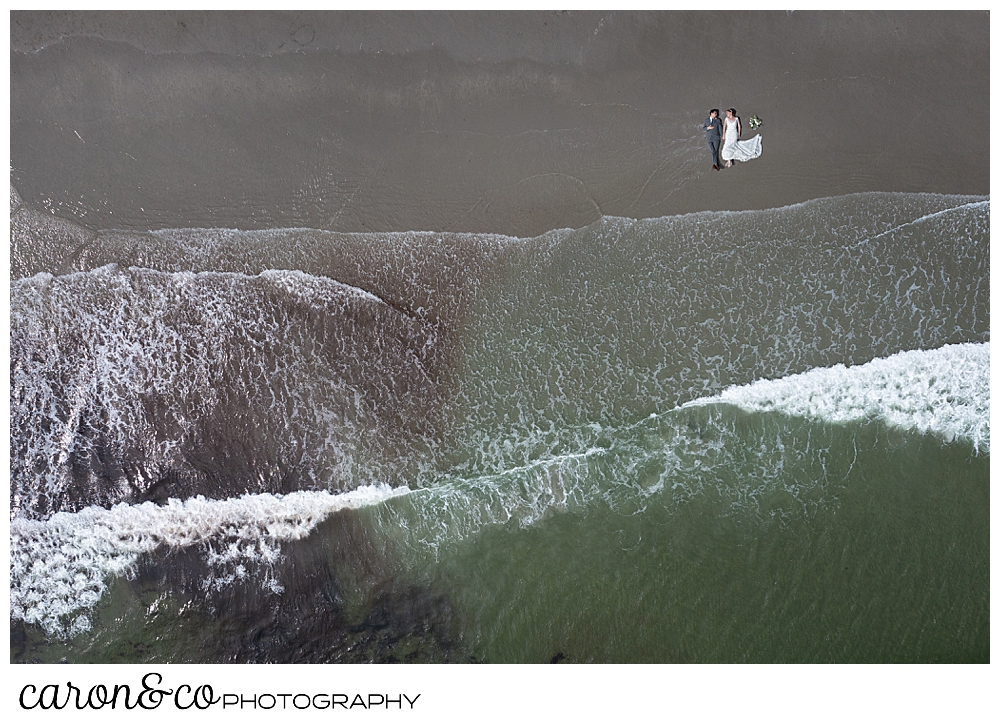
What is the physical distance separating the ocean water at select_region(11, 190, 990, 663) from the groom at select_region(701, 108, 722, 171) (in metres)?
0.48

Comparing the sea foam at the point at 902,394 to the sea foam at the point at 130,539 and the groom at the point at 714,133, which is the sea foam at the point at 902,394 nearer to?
the groom at the point at 714,133

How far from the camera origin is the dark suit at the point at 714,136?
3.85 metres

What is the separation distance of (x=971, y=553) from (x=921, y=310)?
161 centimetres

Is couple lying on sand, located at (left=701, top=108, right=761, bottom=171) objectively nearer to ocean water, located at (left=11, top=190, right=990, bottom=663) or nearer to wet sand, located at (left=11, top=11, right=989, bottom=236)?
wet sand, located at (left=11, top=11, right=989, bottom=236)

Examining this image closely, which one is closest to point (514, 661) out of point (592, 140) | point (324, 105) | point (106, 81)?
point (592, 140)

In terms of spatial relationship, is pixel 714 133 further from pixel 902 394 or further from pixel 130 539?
pixel 130 539

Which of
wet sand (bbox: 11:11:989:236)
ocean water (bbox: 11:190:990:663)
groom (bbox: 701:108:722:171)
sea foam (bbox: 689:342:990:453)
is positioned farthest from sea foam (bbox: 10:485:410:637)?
groom (bbox: 701:108:722:171)

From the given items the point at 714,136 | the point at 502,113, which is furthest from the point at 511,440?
the point at 714,136

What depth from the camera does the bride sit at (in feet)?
12.7

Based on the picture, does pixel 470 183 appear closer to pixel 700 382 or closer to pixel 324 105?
pixel 324 105

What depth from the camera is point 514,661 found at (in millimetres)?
3744

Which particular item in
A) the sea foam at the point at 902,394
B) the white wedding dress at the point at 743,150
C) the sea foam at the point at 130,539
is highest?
the white wedding dress at the point at 743,150

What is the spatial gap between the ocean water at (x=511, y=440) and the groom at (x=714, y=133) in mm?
478

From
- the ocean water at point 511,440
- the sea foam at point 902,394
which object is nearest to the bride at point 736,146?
the ocean water at point 511,440
